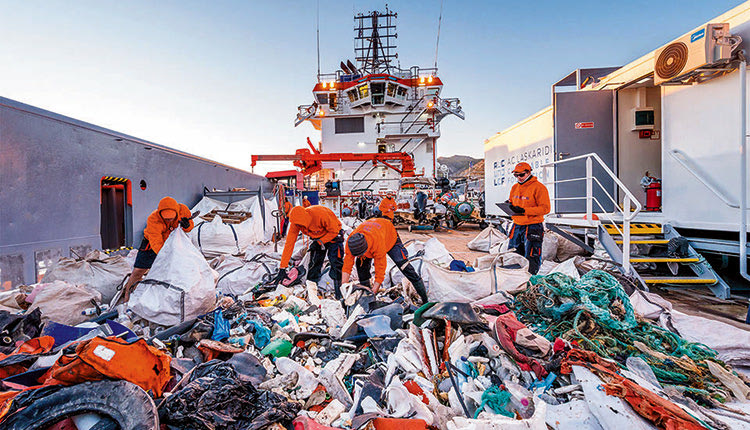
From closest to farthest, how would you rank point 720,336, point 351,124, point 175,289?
point 720,336 < point 175,289 < point 351,124

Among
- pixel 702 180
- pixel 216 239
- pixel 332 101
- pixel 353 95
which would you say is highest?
pixel 353 95

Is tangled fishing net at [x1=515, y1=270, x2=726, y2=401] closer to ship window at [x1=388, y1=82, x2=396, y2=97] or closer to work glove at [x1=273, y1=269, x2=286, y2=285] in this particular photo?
work glove at [x1=273, y1=269, x2=286, y2=285]

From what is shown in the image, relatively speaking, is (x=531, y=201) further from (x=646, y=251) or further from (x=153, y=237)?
(x=153, y=237)

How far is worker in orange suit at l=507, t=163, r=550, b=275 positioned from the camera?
418 cm

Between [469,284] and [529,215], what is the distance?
5.00 feet

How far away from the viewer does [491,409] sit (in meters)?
1.73

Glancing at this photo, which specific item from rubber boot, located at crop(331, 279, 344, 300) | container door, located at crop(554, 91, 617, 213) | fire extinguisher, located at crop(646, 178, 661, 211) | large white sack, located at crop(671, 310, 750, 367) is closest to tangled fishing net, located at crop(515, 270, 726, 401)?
large white sack, located at crop(671, 310, 750, 367)

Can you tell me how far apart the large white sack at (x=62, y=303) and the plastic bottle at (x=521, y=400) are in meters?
3.55

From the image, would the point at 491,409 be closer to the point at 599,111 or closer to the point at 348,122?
the point at 599,111

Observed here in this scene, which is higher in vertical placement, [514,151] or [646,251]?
[514,151]

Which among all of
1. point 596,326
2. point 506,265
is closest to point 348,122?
point 506,265

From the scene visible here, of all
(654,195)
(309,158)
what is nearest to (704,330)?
(654,195)

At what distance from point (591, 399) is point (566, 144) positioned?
16.3 feet

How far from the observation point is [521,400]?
68.0 inches
